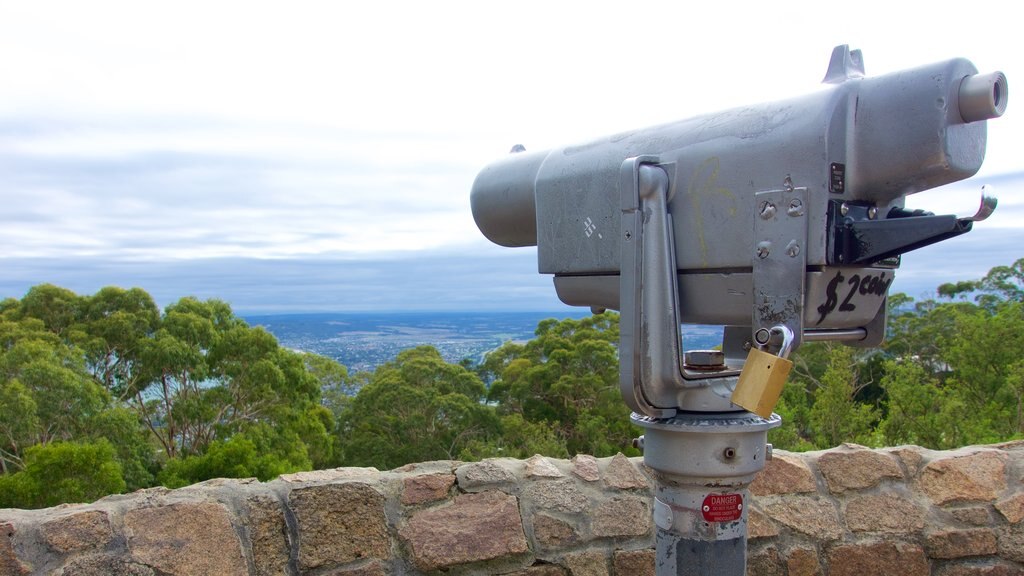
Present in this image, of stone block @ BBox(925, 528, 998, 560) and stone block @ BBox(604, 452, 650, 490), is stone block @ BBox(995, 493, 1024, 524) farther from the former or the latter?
stone block @ BBox(604, 452, 650, 490)

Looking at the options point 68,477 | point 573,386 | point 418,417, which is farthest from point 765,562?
point 573,386

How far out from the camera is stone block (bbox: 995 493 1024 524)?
2.16 m

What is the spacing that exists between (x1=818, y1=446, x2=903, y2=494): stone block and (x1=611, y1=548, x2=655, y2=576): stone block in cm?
58

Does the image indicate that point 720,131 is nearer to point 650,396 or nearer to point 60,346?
point 650,396

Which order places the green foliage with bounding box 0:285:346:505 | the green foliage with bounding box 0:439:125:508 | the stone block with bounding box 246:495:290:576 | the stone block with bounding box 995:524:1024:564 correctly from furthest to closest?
1. the green foliage with bounding box 0:285:346:505
2. the green foliage with bounding box 0:439:125:508
3. the stone block with bounding box 995:524:1024:564
4. the stone block with bounding box 246:495:290:576

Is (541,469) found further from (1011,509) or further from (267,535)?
(1011,509)

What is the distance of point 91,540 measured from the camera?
1579 mm

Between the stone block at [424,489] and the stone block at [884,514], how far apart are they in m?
1.11

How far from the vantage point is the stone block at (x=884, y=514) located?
2.11m

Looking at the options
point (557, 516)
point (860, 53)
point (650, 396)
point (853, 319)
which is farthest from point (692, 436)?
point (557, 516)

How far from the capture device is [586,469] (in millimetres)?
2029

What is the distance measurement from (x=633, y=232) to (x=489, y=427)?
406 inches

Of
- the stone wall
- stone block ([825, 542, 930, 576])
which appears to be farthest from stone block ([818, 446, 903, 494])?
stone block ([825, 542, 930, 576])

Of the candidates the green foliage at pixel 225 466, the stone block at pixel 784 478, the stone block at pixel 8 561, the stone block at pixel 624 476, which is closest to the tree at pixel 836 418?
the stone block at pixel 784 478
